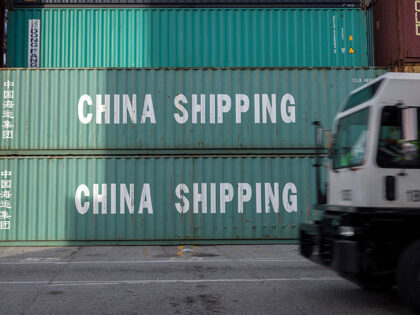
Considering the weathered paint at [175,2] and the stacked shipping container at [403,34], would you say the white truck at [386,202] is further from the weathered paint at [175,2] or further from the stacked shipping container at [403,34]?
the weathered paint at [175,2]

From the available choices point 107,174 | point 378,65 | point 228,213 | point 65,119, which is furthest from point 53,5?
point 378,65

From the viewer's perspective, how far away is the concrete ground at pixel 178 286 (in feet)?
20.1

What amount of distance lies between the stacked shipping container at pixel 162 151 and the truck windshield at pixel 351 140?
6698 mm

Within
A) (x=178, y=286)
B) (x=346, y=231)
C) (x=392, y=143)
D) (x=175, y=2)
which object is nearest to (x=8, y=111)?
(x=175, y=2)

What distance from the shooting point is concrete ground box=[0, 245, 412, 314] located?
20.1 ft

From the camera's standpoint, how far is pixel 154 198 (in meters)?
13.5

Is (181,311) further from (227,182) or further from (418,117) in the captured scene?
(227,182)

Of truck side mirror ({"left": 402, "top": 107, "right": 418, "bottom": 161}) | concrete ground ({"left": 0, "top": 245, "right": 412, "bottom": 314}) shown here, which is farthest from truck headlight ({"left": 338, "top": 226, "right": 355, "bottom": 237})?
truck side mirror ({"left": 402, "top": 107, "right": 418, "bottom": 161})

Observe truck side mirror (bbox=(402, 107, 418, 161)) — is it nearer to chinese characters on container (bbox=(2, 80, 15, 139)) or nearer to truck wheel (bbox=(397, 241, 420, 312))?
truck wheel (bbox=(397, 241, 420, 312))

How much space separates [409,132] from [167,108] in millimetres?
9061

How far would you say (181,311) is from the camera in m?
5.91

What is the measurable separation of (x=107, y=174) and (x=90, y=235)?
192 cm

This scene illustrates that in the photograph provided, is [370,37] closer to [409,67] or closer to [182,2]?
[409,67]

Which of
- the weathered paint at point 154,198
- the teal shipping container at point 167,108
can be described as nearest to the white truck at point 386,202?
the weathered paint at point 154,198
